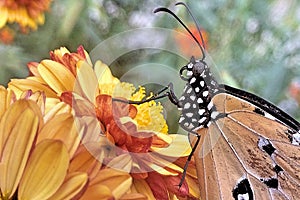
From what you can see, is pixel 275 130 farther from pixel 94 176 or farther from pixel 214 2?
pixel 214 2

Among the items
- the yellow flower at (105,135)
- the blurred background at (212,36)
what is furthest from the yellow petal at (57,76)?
the blurred background at (212,36)

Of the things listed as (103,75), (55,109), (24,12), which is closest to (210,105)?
(103,75)

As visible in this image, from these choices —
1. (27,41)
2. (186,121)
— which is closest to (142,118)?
(186,121)

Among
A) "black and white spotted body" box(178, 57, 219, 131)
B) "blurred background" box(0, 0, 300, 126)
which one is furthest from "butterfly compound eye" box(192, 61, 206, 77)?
"blurred background" box(0, 0, 300, 126)

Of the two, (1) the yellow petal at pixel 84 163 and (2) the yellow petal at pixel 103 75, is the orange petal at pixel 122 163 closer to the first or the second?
(1) the yellow petal at pixel 84 163

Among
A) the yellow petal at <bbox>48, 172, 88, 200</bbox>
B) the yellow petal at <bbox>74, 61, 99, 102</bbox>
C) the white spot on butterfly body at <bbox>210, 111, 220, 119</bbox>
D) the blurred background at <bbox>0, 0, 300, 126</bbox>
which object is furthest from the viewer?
the blurred background at <bbox>0, 0, 300, 126</bbox>

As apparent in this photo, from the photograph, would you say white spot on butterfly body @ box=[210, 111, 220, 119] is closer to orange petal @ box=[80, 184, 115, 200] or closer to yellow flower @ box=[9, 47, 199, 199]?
yellow flower @ box=[9, 47, 199, 199]
